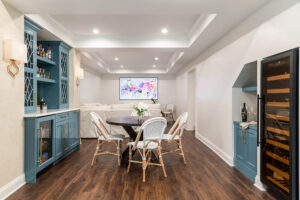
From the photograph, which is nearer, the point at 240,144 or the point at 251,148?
the point at 251,148

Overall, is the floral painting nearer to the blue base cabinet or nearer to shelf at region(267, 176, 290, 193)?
the blue base cabinet

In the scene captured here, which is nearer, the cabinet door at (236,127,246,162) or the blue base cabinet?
the blue base cabinet

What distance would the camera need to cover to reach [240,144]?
3.07 m

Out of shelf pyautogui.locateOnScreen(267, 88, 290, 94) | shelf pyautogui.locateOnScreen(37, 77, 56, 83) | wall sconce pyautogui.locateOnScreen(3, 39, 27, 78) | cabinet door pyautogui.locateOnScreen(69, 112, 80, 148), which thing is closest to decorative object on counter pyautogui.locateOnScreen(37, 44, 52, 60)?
shelf pyautogui.locateOnScreen(37, 77, 56, 83)

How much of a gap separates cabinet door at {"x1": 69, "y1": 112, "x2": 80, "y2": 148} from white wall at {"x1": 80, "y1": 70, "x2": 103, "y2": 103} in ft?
9.50

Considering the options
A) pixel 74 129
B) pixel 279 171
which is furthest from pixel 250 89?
pixel 74 129

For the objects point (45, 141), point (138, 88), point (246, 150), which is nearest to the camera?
point (246, 150)

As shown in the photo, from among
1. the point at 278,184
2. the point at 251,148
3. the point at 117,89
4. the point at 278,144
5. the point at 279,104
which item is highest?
the point at 117,89

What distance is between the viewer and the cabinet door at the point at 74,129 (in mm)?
3973

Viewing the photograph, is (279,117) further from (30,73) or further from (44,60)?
(44,60)

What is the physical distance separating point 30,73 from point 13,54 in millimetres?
715

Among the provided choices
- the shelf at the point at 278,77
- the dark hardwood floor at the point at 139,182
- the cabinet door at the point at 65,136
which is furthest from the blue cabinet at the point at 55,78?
the shelf at the point at 278,77

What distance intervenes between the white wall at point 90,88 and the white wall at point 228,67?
14.2 feet

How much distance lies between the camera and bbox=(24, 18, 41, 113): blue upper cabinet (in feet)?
9.46
